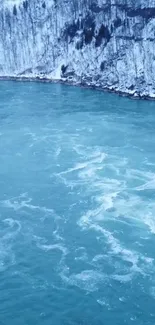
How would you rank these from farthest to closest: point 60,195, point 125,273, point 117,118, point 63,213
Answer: point 117,118
point 60,195
point 63,213
point 125,273

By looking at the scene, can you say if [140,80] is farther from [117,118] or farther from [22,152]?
[22,152]

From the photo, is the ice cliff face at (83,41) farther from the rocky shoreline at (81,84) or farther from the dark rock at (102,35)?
the rocky shoreline at (81,84)

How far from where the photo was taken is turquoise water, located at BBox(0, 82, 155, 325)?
66.4ft

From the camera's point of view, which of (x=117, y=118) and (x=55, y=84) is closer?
(x=117, y=118)

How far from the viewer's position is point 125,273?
21719 mm

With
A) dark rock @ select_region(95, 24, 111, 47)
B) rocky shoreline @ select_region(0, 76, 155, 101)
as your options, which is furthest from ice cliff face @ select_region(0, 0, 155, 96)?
rocky shoreline @ select_region(0, 76, 155, 101)

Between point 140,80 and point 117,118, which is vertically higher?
point 140,80

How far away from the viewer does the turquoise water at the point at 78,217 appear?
66.4 ft

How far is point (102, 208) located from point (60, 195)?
3.33 metres

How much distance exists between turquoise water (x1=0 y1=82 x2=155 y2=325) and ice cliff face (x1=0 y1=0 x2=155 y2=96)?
919cm

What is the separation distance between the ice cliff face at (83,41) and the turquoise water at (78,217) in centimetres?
919

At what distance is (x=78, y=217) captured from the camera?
2667cm

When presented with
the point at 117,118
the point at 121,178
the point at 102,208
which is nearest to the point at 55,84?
the point at 117,118

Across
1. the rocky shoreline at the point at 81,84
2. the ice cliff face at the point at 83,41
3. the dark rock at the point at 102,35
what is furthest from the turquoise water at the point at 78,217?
the dark rock at the point at 102,35
